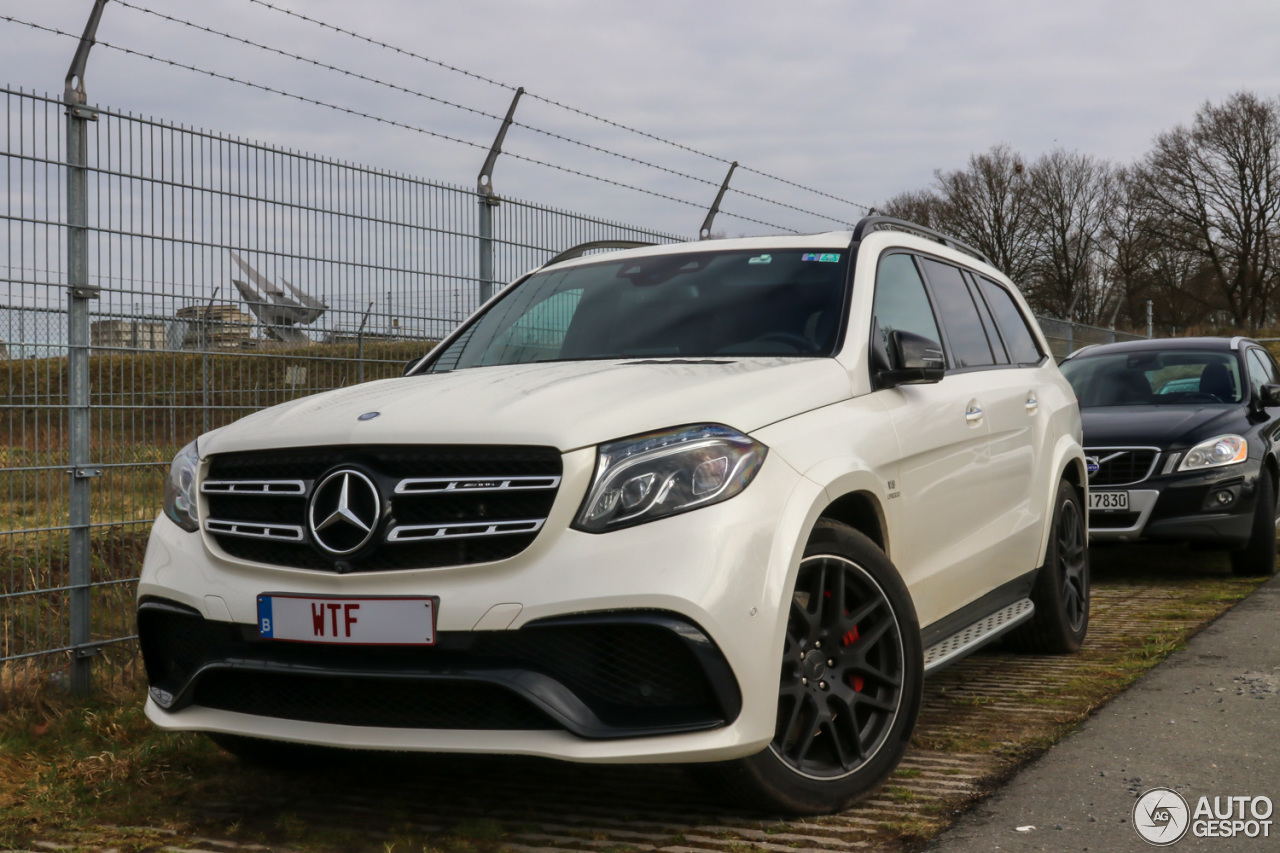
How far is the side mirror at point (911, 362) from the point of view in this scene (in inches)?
159

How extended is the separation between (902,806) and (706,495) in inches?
44.7

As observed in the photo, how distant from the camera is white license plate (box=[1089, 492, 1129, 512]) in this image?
8.04 metres

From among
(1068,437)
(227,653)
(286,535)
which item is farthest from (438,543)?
(1068,437)

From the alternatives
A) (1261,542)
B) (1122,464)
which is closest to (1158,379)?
(1122,464)

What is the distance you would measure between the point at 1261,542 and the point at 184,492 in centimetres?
677

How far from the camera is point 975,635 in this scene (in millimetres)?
4559

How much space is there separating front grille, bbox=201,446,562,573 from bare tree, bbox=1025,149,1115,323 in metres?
50.3

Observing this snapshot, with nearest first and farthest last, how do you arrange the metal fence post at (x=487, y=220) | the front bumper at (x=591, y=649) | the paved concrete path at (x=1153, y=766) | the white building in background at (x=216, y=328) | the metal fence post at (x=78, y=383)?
the front bumper at (x=591, y=649) < the paved concrete path at (x=1153, y=766) < the metal fence post at (x=78, y=383) < the white building in background at (x=216, y=328) < the metal fence post at (x=487, y=220)

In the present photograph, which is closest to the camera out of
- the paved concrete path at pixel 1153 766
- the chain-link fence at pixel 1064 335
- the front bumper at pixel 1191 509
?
the paved concrete path at pixel 1153 766

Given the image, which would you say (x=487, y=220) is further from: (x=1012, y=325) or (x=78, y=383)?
(x=1012, y=325)

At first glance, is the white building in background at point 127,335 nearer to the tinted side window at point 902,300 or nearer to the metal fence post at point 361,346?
the metal fence post at point 361,346

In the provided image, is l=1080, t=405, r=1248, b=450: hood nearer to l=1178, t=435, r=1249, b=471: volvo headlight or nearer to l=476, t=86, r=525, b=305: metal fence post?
l=1178, t=435, r=1249, b=471: volvo headlight

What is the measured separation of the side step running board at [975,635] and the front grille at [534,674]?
112cm

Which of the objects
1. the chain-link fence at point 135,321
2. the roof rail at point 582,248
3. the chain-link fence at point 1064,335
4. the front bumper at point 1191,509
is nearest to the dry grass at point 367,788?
the chain-link fence at point 135,321
